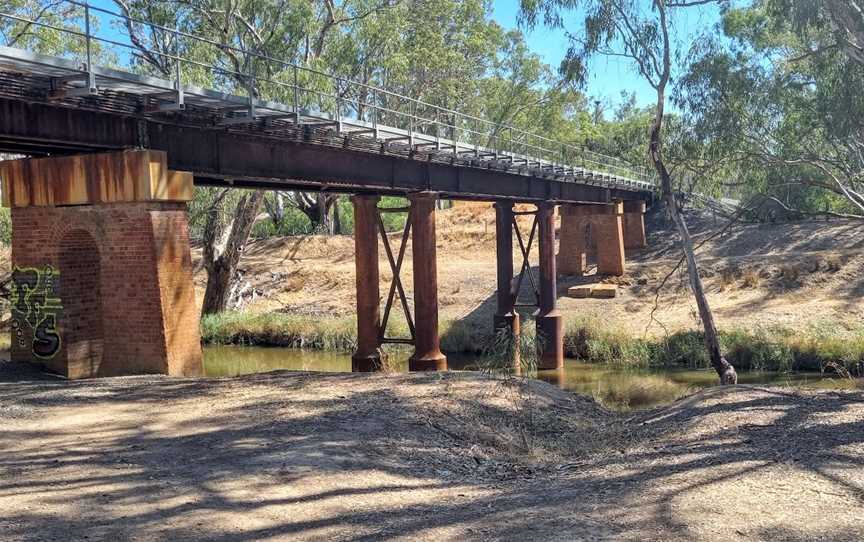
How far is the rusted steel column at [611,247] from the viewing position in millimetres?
34312

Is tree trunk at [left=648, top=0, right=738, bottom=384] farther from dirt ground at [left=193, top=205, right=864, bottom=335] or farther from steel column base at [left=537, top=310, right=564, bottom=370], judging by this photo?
steel column base at [left=537, top=310, right=564, bottom=370]

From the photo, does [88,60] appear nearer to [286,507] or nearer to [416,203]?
[286,507]

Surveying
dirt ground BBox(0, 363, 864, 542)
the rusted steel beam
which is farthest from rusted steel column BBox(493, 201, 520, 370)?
dirt ground BBox(0, 363, 864, 542)

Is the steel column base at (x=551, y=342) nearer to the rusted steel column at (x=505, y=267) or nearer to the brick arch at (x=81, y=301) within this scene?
the rusted steel column at (x=505, y=267)

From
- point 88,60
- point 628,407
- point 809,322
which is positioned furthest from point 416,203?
point 809,322

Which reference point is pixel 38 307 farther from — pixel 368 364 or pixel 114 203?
pixel 368 364

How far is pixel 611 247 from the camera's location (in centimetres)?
3434

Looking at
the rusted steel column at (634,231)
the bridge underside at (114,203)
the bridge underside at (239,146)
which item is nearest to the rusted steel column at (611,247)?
the rusted steel column at (634,231)

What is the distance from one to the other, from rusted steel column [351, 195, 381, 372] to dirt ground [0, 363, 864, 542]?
6.64 m

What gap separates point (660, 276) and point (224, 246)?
16.6m

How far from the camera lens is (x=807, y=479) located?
724cm

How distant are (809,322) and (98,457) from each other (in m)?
23.4

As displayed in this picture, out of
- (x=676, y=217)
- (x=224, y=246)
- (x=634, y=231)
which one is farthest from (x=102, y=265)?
(x=634, y=231)

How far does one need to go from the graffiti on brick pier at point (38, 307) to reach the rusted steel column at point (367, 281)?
735cm
